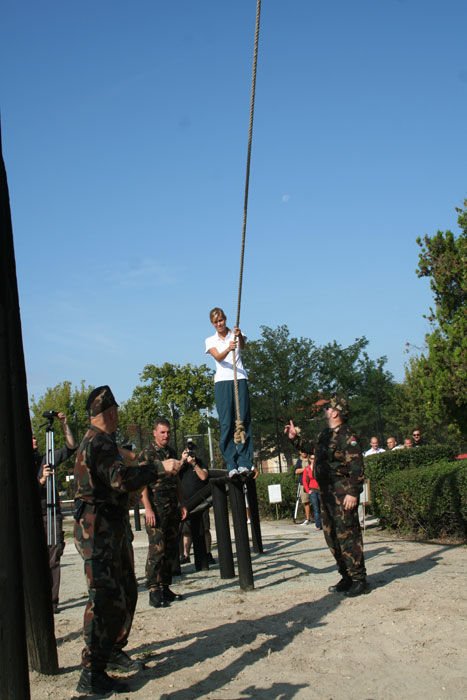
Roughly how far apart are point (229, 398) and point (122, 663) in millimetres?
3838

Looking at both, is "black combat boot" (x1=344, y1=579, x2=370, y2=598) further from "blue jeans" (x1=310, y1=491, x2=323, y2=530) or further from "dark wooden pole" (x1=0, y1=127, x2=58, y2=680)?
"blue jeans" (x1=310, y1=491, x2=323, y2=530)

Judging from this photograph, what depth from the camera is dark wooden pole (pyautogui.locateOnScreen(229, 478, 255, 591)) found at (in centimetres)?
902

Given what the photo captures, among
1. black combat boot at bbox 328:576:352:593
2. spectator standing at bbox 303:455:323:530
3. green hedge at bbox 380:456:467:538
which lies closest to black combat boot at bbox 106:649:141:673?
black combat boot at bbox 328:576:352:593

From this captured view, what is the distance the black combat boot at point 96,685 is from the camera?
5238mm

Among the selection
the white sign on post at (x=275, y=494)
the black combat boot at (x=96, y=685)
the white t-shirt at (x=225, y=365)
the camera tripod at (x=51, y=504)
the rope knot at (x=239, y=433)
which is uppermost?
the white t-shirt at (x=225, y=365)

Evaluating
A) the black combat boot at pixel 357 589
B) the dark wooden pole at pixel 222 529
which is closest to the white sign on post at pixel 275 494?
the dark wooden pole at pixel 222 529

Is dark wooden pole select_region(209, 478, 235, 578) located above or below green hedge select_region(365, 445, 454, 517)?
below

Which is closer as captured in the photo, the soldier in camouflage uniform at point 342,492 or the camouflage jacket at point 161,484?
the soldier in camouflage uniform at point 342,492

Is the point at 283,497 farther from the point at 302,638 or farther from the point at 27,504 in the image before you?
the point at 27,504

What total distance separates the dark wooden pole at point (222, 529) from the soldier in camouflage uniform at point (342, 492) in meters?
1.99

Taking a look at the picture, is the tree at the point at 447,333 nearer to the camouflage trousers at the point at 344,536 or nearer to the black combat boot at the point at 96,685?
the camouflage trousers at the point at 344,536

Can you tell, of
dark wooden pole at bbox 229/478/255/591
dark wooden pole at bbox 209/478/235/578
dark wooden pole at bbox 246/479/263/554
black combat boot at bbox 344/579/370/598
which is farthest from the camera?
dark wooden pole at bbox 246/479/263/554

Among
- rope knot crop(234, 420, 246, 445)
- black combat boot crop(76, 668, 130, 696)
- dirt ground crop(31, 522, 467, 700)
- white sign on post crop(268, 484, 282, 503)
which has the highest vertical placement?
rope knot crop(234, 420, 246, 445)

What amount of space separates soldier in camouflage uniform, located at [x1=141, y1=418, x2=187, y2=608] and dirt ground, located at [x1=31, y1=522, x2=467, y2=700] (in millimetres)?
256
